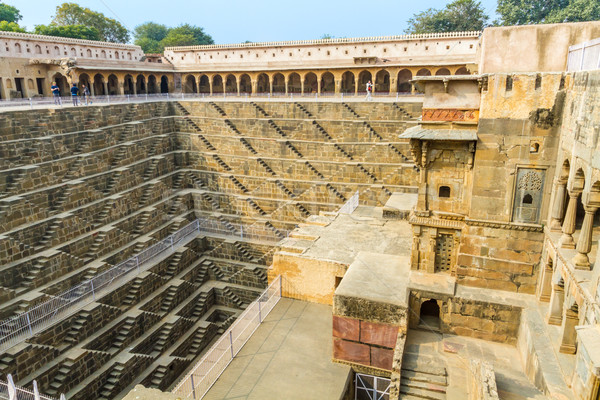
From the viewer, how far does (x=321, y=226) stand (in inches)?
674

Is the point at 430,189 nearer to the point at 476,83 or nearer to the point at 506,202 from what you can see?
the point at 506,202

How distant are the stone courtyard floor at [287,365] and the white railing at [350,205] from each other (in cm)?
600

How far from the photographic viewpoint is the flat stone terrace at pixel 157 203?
47.5 feet

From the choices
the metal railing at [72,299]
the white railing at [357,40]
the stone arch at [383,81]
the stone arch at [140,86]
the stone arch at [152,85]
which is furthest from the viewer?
the stone arch at [152,85]

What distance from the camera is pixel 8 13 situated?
5288 cm

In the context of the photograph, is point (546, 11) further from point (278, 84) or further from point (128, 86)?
point (128, 86)

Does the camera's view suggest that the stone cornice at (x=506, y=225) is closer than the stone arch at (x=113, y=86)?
Yes

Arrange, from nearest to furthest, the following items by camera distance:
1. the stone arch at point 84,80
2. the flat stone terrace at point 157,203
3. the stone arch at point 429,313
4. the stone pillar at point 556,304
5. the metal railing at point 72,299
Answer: the stone pillar at point 556,304 < the stone arch at point 429,313 < the metal railing at point 72,299 < the flat stone terrace at point 157,203 < the stone arch at point 84,80

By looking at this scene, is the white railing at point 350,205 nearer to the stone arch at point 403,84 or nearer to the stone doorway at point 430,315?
the stone doorway at point 430,315

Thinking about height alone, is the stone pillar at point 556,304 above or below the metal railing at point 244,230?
above

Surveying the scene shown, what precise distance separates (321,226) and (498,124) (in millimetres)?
8383

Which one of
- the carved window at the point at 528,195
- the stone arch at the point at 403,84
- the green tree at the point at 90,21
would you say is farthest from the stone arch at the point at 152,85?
the carved window at the point at 528,195

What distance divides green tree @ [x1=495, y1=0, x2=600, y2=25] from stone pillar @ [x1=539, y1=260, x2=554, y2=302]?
40336 millimetres

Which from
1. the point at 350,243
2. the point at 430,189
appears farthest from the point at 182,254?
the point at 430,189
